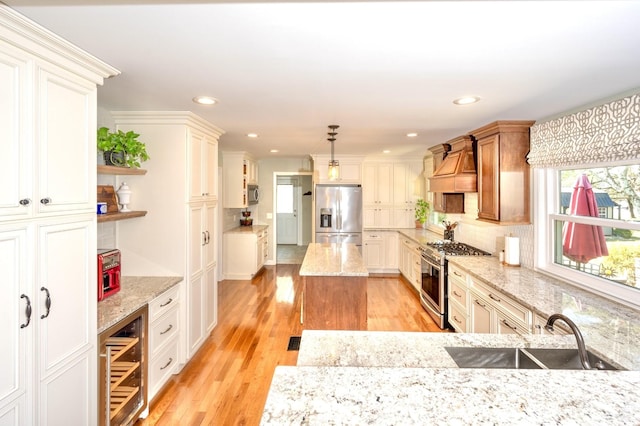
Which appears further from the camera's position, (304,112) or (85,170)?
(304,112)

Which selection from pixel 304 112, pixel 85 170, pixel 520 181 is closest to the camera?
pixel 85 170

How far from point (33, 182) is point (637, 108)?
3.38 m

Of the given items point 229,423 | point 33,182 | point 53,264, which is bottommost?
point 229,423

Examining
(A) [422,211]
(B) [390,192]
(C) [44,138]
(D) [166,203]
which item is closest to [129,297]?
(D) [166,203]

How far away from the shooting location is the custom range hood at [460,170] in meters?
3.98

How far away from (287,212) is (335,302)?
6.84m

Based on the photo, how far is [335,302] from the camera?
336cm

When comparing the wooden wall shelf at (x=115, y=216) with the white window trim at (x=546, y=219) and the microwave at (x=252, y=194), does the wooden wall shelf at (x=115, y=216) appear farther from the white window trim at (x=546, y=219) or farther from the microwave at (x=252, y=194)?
the microwave at (x=252, y=194)

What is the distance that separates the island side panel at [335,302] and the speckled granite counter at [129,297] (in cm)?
122

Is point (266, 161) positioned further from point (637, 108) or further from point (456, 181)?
point (637, 108)

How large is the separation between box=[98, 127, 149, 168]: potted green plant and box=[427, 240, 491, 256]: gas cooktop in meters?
3.41

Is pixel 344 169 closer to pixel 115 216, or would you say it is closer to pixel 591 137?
pixel 591 137

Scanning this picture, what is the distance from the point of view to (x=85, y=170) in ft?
6.30

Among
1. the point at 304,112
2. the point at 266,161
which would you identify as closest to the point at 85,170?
the point at 304,112
